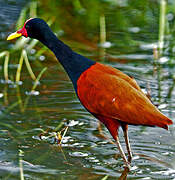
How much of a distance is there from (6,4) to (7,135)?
4.97m

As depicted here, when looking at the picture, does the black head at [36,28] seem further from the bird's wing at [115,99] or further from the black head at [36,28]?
the bird's wing at [115,99]

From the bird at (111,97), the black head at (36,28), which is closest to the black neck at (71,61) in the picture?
the bird at (111,97)

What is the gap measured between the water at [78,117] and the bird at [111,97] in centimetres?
30

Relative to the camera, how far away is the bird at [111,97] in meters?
4.41

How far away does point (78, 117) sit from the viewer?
18.8 ft

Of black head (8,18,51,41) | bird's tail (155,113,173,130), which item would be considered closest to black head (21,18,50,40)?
black head (8,18,51,41)

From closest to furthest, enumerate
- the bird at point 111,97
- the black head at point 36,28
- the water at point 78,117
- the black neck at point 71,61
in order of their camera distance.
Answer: the bird at point 111,97 → the water at point 78,117 → the black neck at point 71,61 → the black head at point 36,28

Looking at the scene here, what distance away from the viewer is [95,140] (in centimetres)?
512

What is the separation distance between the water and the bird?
0.97 ft

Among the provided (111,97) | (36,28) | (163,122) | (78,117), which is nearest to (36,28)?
(36,28)

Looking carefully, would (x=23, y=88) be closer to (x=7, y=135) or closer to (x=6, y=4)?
(x=7, y=135)

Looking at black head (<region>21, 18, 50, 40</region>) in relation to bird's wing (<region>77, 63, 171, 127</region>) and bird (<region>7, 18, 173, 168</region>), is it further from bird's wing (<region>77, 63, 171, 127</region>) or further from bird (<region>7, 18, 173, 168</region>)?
bird's wing (<region>77, 63, 171, 127</region>)

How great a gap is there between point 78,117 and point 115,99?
1.31 meters

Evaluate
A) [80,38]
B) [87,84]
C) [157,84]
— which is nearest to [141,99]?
[87,84]
